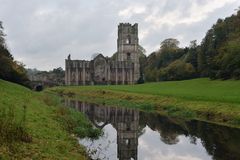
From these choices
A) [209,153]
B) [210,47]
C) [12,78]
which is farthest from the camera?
[210,47]

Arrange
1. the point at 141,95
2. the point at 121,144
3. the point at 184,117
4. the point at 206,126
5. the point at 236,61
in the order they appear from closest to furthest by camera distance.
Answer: the point at 121,144 < the point at 206,126 < the point at 184,117 < the point at 141,95 < the point at 236,61

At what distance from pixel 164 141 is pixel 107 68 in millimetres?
112284

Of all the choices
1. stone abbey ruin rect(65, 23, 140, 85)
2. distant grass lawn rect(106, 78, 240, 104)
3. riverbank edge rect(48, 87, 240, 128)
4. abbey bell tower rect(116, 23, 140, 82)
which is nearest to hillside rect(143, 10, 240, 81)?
distant grass lawn rect(106, 78, 240, 104)

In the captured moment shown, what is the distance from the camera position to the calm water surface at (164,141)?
19.6m

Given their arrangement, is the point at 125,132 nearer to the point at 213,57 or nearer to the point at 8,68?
the point at 8,68

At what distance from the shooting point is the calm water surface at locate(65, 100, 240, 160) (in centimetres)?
1962

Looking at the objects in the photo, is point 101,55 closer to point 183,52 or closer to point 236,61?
point 183,52

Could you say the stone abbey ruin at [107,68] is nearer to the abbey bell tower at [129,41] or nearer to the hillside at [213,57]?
the abbey bell tower at [129,41]

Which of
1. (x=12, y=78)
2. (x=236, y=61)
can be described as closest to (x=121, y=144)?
(x=236, y=61)

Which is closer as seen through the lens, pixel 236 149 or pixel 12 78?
pixel 236 149

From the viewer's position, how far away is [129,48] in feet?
462

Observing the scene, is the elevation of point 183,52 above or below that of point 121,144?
above

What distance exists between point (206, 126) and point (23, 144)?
19.1 metres

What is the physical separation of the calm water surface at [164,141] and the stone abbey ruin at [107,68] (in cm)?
10141
